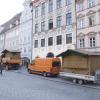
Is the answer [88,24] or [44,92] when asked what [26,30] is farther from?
[44,92]

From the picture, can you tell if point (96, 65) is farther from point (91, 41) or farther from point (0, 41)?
point (0, 41)

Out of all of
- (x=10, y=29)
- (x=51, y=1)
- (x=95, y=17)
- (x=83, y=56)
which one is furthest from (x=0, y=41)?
(x=83, y=56)

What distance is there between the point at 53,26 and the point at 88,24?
9.81m

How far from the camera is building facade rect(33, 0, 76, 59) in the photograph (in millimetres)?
43094

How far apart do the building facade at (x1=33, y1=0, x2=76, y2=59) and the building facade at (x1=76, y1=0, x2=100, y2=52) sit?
1446mm

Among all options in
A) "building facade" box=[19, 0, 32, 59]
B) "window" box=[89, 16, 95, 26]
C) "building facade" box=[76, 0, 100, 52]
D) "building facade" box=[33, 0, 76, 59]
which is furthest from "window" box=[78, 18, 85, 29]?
"building facade" box=[19, 0, 32, 59]

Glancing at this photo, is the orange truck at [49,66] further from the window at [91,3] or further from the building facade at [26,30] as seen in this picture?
the building facade at [26,30]

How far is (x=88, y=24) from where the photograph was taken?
38875 millimetres

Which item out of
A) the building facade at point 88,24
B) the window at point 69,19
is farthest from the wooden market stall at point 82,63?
the window at point 69,19

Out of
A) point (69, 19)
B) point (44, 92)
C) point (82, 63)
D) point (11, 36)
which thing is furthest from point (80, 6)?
point (11, 36)

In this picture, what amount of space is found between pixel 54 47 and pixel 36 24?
30.0ft

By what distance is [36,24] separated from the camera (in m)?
53.7

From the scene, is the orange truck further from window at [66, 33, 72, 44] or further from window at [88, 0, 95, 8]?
window at [88, 0, 95, 8]

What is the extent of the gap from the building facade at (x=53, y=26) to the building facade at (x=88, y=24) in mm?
1446
